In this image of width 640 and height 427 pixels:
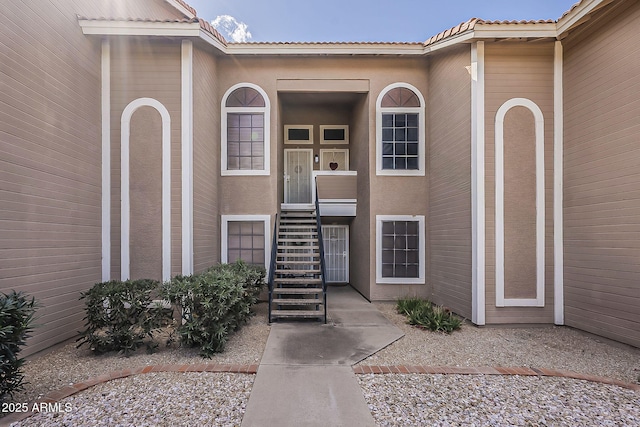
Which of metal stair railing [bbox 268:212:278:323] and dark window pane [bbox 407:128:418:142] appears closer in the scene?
metal stair railing [bbox 268:212:278:323]

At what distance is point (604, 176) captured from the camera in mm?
4703

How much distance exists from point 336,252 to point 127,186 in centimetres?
581

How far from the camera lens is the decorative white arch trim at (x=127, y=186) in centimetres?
547

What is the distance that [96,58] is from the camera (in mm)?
5414

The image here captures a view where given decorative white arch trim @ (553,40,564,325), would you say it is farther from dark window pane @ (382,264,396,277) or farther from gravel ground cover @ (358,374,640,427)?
dark window pane @ (382,264,396,277)

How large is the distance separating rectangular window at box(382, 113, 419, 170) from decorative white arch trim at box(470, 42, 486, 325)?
5.81ft

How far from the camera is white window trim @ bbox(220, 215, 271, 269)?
702 cm

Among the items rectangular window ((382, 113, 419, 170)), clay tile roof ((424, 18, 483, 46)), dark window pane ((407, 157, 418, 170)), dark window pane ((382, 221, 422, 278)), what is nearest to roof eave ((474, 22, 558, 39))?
clay tile roof ((424, 18, 483, 46))

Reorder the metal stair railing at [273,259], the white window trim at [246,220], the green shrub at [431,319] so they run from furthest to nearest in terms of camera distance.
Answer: the white window trim at [246,220] → the metal stair railing at [273,259] → the green shrub at [431,319]

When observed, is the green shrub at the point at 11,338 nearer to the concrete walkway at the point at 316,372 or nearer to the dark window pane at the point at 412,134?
the concrete walkway at the point at 316,372

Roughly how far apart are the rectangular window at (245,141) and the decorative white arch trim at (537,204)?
5032 mm

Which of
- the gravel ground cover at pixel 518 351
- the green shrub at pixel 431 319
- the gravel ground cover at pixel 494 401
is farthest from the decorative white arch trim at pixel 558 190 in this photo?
the gravel ground cover at pixel 494 401

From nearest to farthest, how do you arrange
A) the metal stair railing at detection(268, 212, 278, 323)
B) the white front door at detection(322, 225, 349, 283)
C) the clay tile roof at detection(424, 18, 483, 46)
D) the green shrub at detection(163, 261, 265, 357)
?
the green shrub at detection(163, 261, 265, 357) → the clay tile roof at detection(424, 18, 483, 46) → the metal stair railing at detection(268, 212, 278, 323) → the white front door at detection(322, 225, 349, 283)

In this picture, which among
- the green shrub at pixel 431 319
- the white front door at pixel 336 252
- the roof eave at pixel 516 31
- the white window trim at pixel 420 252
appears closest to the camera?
the green shrub at pixel 431 319
